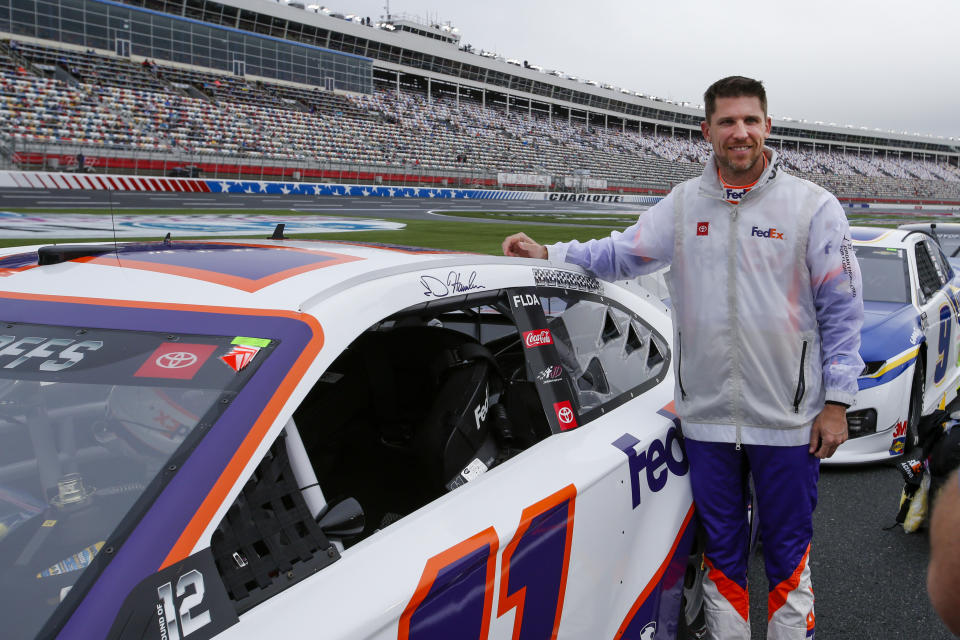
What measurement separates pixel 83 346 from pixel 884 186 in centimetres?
11456

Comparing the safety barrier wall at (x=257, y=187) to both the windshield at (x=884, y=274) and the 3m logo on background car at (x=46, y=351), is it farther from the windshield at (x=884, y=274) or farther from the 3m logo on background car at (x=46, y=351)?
the 3m logo on background car at (x=46, y=351)

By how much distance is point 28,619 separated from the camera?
1.01 metres

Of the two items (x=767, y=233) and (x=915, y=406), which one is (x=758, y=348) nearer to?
(x=767, y=233)

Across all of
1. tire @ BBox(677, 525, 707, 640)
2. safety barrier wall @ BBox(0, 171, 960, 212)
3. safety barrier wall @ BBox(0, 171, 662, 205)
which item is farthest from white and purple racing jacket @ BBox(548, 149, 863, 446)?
safety barrier wall @ BBox(0, 171, 960, 212)

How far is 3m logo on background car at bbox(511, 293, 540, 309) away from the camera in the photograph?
2.04 meters

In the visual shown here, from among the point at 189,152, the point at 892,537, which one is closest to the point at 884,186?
the point at 189,152

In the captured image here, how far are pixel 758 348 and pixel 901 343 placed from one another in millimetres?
2791

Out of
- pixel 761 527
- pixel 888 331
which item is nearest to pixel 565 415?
pixel 761 527

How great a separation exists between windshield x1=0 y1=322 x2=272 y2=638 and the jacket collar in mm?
1530

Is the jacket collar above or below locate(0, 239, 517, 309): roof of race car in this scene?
above

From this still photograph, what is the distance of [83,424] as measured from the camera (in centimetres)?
131

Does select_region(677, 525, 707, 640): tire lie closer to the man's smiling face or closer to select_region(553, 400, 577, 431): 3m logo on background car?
select_region(553, 400, 577, 431): 3m logo on background car

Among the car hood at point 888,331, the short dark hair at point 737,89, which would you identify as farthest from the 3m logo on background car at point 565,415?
the car hood at point 888,331

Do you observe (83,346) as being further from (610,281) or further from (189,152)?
(189,152)
